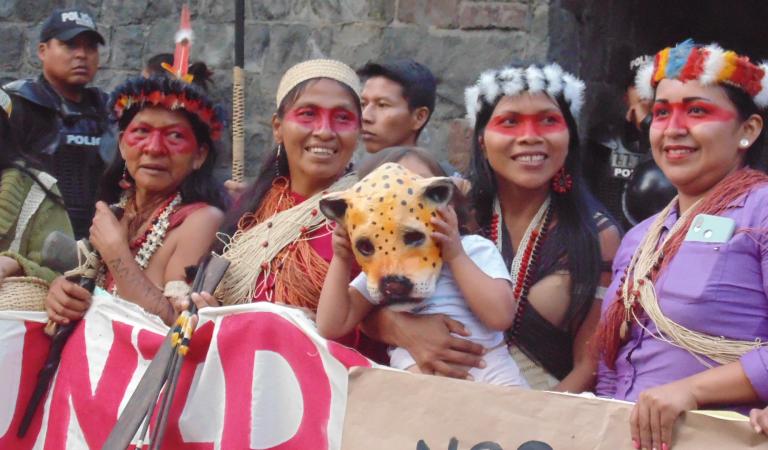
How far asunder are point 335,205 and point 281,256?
713 millimetres

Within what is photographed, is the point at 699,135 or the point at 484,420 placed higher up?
the point at 699,135

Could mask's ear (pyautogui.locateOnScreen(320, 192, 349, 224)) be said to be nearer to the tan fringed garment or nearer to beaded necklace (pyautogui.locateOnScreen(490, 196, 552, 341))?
the tan fringed garment

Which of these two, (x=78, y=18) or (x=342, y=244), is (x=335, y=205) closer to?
(x=342, y=244)

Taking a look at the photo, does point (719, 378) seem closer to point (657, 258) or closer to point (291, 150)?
point (657, 258)

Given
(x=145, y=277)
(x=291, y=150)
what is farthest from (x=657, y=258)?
(x=145, y=277)

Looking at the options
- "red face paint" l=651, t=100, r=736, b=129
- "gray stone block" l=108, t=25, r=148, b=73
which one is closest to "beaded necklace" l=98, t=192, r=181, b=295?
"red face paint" l=651, t=100, r=736, b=129

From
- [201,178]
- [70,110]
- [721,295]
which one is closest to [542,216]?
[721,295]

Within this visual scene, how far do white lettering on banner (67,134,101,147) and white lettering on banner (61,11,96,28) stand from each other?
2.40 ft

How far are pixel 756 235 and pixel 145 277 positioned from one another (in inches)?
86.0

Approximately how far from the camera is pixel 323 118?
424 centimetres

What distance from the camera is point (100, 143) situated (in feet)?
23.8

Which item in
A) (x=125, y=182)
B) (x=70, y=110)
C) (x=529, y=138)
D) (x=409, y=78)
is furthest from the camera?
(x=70, y=110)

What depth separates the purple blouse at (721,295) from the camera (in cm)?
318

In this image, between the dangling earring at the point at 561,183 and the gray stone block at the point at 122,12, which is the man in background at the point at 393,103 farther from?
the gray stone block at the point at 122,12
